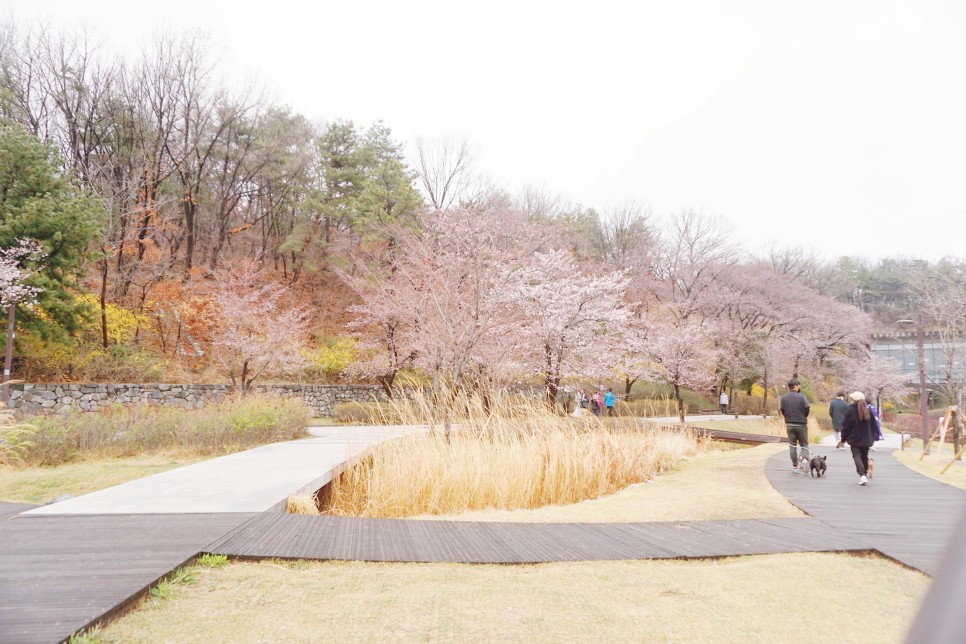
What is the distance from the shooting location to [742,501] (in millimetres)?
6527

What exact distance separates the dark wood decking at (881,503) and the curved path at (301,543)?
3 centimetres

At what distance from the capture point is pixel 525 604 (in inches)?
129

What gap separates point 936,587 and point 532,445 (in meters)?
7.10

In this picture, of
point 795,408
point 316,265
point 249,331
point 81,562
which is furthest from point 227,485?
point 316,265

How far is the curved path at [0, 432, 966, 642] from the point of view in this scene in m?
3.06

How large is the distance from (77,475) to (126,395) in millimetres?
10601

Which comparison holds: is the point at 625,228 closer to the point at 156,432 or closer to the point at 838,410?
the point at 838,410

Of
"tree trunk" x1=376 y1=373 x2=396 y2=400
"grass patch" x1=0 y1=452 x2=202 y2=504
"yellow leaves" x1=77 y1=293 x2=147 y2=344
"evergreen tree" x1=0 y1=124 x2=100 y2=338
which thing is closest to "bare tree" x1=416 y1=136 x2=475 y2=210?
"tree trunk" x1=376 y1=373 x2=396 y2=400

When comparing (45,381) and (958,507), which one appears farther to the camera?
(45,381)

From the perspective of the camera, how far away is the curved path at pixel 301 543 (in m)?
3.06

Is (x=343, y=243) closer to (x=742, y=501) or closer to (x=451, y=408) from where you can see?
(x=451, y=408)

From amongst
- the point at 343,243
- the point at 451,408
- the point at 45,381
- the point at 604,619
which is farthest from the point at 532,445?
the point at 343,243

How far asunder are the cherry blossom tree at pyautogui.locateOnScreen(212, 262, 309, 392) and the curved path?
42.8 ft

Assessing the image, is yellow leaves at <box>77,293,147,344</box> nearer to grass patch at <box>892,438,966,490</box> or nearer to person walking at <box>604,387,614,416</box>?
person walking at <box>604,387,614,416</box>
